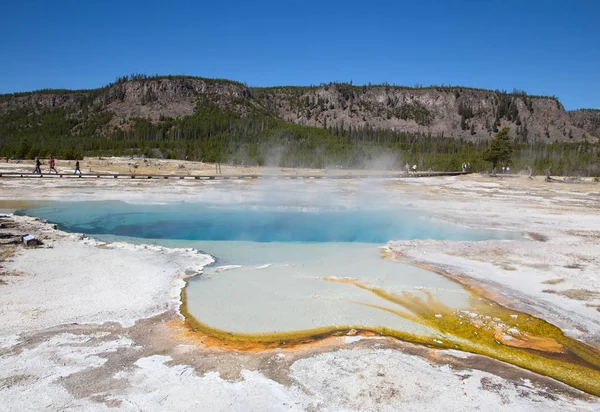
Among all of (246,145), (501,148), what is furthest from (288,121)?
(501,148)

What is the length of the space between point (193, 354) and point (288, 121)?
12917 cm

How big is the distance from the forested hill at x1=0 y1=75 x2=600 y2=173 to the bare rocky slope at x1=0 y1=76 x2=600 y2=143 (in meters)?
0.33

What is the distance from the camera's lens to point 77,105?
430 ft

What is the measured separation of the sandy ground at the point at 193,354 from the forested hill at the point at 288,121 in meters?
53.9

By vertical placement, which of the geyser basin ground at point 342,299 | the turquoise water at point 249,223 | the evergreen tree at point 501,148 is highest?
the evergreen tree at point 501,148

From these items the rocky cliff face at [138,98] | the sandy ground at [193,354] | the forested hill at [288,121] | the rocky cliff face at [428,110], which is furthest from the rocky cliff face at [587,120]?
the sandy ground at [193,354]

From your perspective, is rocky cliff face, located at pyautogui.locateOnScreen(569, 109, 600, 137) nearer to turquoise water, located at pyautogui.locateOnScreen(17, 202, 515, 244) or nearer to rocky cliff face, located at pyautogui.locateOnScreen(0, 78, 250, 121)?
rocky cliff face, located at pyautogui.locateOnScreen(0, 78, 250, 121)

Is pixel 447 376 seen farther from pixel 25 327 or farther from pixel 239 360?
pixel 25 327

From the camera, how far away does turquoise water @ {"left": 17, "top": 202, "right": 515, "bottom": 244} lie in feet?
41.7

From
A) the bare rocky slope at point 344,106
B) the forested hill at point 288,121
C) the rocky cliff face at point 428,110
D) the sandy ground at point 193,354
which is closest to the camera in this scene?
the sandy ground at point 193,354

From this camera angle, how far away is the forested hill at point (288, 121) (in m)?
74.0

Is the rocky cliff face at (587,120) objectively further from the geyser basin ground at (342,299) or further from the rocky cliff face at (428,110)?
the geyser basin ground at (342,299)

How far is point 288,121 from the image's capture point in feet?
431

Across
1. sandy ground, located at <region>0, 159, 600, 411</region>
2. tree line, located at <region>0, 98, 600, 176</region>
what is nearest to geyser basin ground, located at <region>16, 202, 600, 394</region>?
sandy ground, located at <region>0, 159, 600, 411</region>
